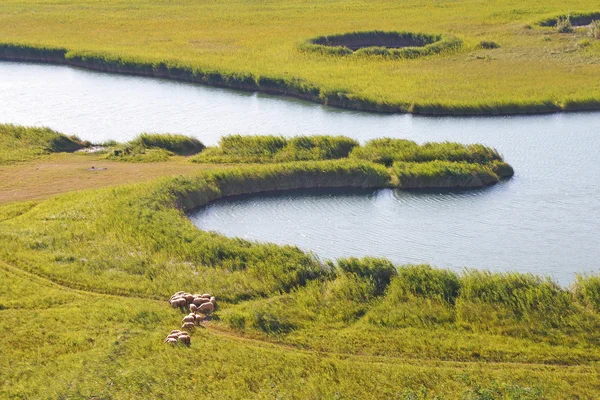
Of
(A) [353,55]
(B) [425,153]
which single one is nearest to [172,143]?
(B) [425,153]

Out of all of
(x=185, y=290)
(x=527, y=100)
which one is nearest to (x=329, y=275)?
(x=185, y=290)

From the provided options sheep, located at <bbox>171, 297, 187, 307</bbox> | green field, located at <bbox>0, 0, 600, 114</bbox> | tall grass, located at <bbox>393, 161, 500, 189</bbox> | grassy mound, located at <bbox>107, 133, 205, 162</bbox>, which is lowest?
sheep, located at <bbox>171, 297, 187, 307</bbox>

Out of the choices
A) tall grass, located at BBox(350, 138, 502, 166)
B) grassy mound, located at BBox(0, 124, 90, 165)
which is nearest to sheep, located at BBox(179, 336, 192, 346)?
tall grass, located at BBox(350, 138, 502, 166)

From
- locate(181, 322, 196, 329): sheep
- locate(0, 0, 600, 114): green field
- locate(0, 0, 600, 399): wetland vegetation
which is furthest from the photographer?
locate(0, 0, 600, 114): green field

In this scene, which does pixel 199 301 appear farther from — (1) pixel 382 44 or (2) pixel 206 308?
(1) pixel 382 44

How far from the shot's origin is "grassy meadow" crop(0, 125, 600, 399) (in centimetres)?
2044

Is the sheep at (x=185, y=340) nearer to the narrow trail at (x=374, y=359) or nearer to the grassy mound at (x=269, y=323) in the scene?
the grassy mound at (x=269, y=323)

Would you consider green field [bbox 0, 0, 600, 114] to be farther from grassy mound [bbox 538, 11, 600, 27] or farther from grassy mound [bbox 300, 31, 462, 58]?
grassy mound [bbox 300, 31, 462, 58]

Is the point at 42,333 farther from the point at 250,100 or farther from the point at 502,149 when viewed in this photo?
the point at 250,100

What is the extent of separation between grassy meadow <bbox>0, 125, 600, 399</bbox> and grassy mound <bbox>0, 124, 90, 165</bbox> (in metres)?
8.41

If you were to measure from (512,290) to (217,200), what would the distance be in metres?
14.4

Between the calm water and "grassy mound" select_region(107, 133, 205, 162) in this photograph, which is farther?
"grassy mound" select_region(107, 133, 205, 162)

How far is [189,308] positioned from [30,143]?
20438mm

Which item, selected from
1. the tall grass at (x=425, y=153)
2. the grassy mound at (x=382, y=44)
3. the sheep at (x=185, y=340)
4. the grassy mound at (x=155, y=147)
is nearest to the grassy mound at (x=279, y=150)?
the tall grass at (x=425, y=153)
